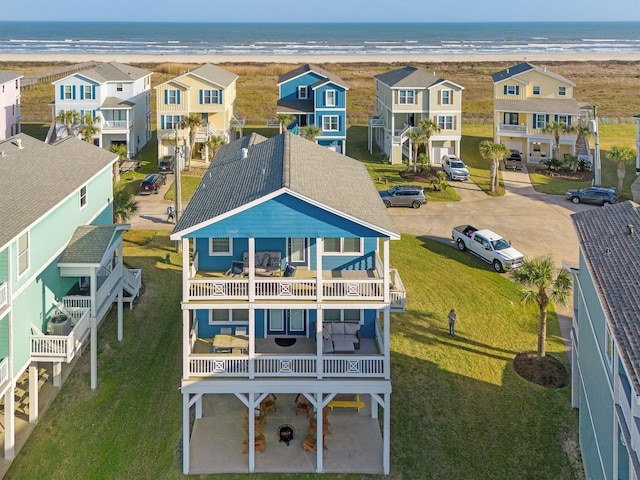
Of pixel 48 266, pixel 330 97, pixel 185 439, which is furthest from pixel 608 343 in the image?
pixel 330 97

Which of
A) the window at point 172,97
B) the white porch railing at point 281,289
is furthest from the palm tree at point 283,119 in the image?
the white porch railing at point 281,289

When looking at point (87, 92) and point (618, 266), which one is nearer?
point (618, 266)

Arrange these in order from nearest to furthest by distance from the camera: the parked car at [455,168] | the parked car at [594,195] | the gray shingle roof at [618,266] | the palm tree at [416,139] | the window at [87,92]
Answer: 1. the gray shingle roof at [618,266]
2. the parked car at [594,195]
3. the parked car at [455,168]
4. the palm tree at [416,139]
5. the window at [87,92]

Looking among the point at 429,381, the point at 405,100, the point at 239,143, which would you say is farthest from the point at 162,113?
the point at 429,381

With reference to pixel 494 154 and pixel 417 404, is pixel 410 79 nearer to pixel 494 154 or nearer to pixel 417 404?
pixel 494 154

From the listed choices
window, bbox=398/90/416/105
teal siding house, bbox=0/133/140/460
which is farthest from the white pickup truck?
window, bbox=398/90/416/105

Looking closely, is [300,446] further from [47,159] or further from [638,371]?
[47,159]

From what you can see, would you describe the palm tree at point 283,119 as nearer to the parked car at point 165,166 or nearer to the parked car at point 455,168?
the parked car at point 165,166
